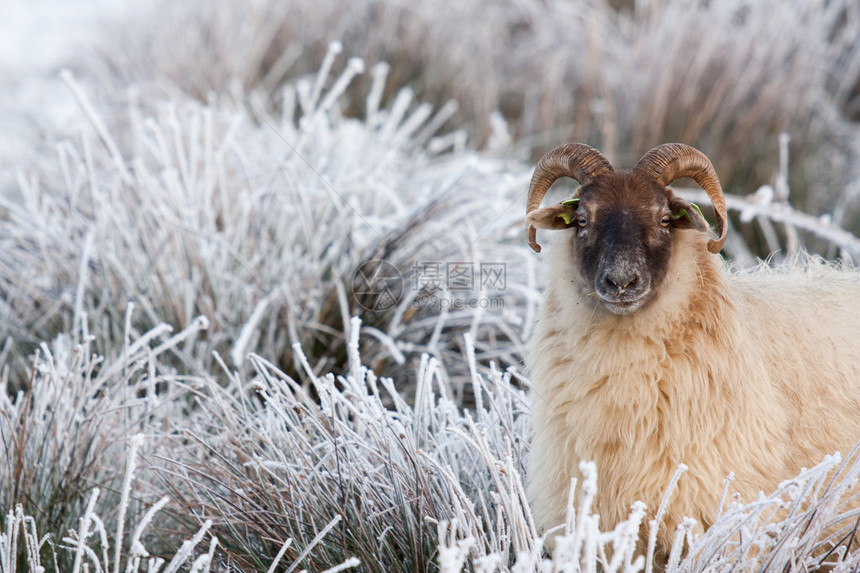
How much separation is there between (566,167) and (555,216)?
0.16 meters

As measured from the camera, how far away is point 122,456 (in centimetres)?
314

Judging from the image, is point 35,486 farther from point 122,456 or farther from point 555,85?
point 555,85

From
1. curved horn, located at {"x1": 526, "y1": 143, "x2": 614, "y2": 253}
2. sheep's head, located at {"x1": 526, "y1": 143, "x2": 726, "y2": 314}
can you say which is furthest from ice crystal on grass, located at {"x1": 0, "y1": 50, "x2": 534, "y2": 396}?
sheep's head, located at {"x1": 526, "y1": 143, "x2": 726, "y2": 314}

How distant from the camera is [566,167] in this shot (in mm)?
2594

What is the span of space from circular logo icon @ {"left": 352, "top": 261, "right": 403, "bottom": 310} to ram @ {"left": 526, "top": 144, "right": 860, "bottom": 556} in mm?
1567

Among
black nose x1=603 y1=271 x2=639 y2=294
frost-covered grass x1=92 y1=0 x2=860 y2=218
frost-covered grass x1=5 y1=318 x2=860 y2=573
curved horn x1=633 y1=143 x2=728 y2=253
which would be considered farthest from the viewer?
frost-covered grass x1=92 y1=0 x2=860 y2=218

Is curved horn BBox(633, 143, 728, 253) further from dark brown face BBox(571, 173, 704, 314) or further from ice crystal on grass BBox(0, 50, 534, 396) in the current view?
ice crystal on grass BBox(0, 50, 534, 396)

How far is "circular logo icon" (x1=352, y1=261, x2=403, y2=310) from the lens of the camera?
13.4ft

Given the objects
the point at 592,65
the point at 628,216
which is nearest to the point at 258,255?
the point at 628,216

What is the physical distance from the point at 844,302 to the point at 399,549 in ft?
5.79

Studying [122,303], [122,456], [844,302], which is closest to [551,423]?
[844,302]

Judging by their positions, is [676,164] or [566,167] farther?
[566,167]

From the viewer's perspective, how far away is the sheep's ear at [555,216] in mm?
2572

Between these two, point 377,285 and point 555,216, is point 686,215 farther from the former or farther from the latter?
point 377,285
